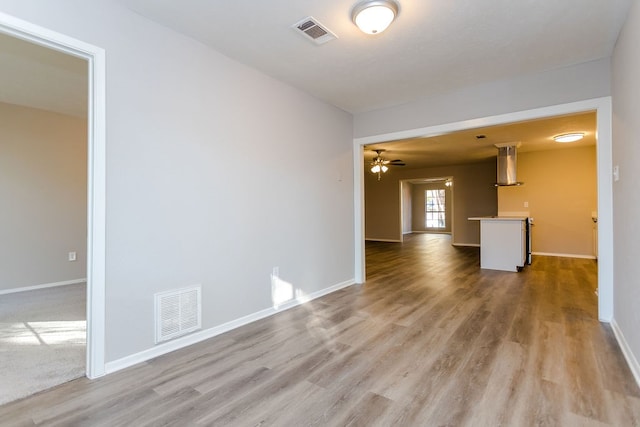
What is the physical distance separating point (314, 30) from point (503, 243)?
5.22m

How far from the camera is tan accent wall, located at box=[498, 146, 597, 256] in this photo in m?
6.98

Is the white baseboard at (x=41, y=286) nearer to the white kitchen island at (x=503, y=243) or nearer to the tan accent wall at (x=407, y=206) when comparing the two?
the white kitchen island at (x=503, y=243)

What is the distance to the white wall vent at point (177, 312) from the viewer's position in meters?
2.45

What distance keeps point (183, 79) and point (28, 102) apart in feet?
11.2

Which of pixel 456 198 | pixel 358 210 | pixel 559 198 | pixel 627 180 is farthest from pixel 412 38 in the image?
pixel 456 198

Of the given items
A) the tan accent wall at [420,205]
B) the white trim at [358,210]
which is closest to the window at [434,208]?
the tan accent wall at [420,205]

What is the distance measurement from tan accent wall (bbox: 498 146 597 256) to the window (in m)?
6.68

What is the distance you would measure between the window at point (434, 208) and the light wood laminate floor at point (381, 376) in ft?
37.0

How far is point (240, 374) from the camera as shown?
2.16 meters

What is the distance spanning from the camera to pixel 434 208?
1473cm

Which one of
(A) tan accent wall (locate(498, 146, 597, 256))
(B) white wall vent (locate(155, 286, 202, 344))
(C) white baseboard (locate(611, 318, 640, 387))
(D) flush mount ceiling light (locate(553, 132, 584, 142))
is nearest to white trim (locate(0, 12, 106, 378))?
(B) white wall vent (locate(155, 286, 202, 344))

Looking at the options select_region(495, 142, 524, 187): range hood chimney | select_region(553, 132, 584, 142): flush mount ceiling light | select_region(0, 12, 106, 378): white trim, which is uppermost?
select_region(553, 132, 584, 142): flush mount ceiling light

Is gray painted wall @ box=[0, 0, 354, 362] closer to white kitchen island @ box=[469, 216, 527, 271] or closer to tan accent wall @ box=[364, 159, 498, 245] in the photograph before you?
white kitchen island @ box=[469, 216, 527, 271]

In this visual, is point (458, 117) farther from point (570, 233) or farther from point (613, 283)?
point (570, 233)
